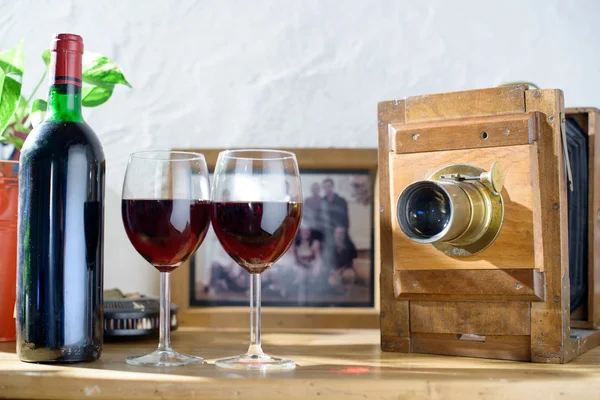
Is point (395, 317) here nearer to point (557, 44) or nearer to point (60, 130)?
point (60, 130)

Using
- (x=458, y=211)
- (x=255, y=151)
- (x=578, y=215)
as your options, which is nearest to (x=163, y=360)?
(x=255, y=151)

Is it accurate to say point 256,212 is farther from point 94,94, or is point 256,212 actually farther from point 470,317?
point 94,94

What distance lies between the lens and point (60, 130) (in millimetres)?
810

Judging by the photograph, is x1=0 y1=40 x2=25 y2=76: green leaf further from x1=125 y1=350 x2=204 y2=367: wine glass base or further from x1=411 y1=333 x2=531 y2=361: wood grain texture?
x1=411 y1=333 x2=531 y2=361: wood grain texture

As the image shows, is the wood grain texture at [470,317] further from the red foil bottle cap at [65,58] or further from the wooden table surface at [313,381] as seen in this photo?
the red foil bottle cap at [65,58]

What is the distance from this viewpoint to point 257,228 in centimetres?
80

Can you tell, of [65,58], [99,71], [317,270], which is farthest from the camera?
[317,270]

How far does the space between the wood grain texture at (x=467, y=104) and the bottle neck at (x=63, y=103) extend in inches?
16.5

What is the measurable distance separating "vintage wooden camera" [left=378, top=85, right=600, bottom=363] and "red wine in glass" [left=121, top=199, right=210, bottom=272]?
0.24m

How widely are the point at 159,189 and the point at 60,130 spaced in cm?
13

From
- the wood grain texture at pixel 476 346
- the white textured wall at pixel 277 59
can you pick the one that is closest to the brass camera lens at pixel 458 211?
the wood grain texture at pixel 476 346

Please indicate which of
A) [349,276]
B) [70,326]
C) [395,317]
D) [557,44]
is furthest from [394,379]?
[557,44]

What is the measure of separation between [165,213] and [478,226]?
1.19 ft

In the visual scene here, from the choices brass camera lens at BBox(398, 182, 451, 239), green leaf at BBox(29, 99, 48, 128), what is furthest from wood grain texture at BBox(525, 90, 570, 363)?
green leaf at BBox(29, 99, 48, 128)
